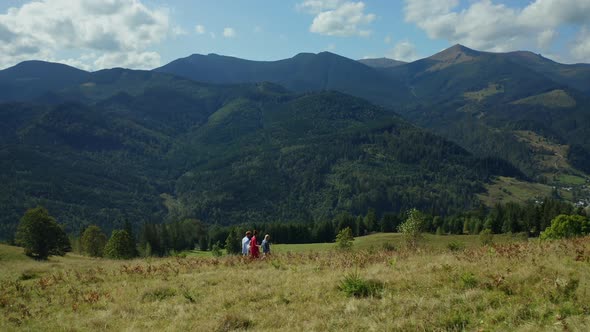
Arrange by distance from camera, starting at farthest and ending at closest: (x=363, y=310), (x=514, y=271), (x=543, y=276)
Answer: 1. (x=514, y=271)
2. (x=543, y=276)
3. (x=363, y=310)

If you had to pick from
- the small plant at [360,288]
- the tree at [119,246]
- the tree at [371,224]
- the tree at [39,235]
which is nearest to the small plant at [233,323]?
the small plant at [360,288]

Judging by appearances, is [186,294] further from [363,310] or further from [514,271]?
[514,271]

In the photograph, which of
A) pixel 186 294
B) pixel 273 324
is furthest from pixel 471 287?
pixel 186 294

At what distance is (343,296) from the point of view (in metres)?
11.8

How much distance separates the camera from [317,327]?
31.5 feet

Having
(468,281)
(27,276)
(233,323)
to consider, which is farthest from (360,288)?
(27,276)

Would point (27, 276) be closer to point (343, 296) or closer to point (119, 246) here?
point (343, 296)

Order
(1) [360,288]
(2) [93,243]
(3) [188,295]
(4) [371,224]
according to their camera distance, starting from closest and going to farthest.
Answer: (1) [360,288]
(3) [188,295]
(2) [93,243]
(4) [371,224]

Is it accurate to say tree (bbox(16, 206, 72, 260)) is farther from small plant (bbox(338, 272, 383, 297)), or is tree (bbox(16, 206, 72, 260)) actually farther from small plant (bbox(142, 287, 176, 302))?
small plant (bbox(338, 272, 383, 297))

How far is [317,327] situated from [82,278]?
12.8m

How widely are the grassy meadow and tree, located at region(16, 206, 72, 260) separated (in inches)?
2115

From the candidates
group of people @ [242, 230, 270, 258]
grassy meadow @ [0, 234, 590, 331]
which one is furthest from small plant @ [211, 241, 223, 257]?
grassy meadow @ [0, 234, 590, 331]

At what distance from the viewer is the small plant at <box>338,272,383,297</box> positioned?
11.8m

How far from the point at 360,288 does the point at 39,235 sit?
66868mm
